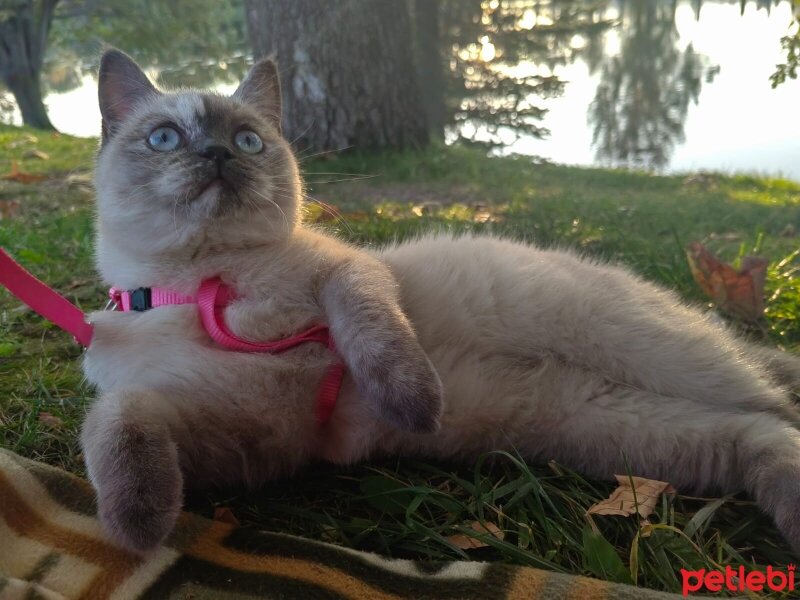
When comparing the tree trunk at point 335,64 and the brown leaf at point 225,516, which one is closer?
the brown leaf at point 225,516

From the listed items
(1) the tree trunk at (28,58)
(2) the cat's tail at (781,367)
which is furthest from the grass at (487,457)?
(1) the tree trunk at (28,58)

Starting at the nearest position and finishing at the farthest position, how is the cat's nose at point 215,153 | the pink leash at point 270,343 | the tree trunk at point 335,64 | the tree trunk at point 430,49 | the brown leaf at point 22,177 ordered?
the pink leash at point 270,343 → the cat's nose at point 215,153 → the tree trunk at point 335,64 → the brown leaf at point 22,177 → the tree trunk at point 430,49

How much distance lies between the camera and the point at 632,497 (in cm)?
153

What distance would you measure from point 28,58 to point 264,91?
13.0m

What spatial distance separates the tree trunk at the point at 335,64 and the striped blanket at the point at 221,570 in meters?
3.98

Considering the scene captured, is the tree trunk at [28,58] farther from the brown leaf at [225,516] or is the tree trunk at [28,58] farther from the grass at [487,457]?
the brown leaf at [225,516]

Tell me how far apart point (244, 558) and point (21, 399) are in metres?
1.14

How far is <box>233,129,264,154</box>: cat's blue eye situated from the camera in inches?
78.9

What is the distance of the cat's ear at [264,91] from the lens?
2421 millimetres

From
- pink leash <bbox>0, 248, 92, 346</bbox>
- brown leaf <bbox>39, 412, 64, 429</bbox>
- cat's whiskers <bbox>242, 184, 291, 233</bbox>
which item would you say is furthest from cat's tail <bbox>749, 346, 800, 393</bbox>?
brown leaf <bbox>39, 412, 64, 429</bbox>

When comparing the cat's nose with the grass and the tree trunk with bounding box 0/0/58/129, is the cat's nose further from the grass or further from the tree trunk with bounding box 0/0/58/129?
the tree trunk with bounding box 0/0/58/129

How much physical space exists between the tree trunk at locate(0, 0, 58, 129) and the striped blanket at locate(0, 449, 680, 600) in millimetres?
13066

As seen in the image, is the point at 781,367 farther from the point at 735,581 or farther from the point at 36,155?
the point at 36,155

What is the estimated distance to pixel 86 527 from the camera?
1.32m
